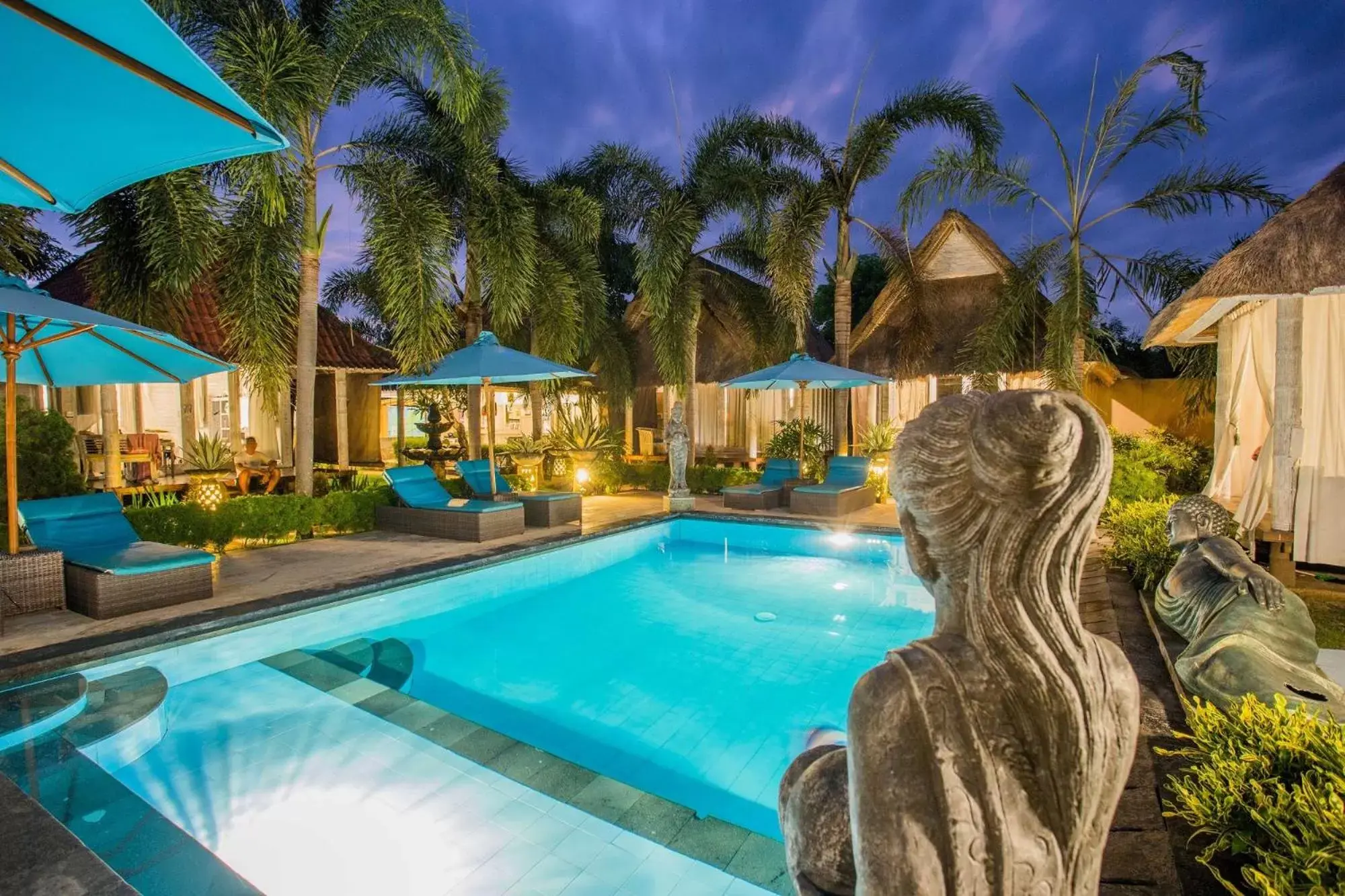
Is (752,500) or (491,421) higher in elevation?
(491,421)

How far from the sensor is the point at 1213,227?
6700 cm

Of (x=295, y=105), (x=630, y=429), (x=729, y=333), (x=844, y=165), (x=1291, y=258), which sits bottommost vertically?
(x=630, y=429)

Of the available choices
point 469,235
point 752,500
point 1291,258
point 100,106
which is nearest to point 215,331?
point 469,235

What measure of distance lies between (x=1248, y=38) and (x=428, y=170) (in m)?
53.4

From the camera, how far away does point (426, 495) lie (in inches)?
358

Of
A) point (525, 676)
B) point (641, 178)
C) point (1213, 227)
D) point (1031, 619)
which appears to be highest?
point (1213, 227)

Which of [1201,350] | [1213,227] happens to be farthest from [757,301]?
[1213,227]

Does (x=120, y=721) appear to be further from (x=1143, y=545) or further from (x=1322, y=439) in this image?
(x=1322, y=439)

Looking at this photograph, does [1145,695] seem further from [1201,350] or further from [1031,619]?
[1201,350]

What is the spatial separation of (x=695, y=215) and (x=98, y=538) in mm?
10362

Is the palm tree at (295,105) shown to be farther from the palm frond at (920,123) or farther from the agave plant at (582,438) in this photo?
the palm frond at (920,123)

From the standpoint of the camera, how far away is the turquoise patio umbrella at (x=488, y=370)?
28.8 feet

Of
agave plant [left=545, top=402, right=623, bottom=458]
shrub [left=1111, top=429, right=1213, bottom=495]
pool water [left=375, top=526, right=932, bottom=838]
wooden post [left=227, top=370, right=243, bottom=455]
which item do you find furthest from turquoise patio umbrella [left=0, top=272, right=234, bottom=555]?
shrub [left=1111, top=429, right=1213, bottom=495]

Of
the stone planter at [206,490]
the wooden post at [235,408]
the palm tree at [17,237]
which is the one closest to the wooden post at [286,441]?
the wooden post at [235,408]
